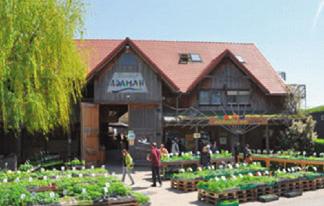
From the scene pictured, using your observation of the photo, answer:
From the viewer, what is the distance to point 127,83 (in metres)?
24.0

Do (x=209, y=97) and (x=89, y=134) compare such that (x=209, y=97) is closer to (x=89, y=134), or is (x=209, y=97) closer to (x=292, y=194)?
(x=89, y=134)

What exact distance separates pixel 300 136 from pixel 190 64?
887 centimetres

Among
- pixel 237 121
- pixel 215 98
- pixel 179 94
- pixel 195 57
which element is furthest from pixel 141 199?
pixel 195 57

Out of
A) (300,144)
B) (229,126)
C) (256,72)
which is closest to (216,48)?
(256,72)

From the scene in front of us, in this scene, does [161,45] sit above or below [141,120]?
above

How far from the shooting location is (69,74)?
671 inches

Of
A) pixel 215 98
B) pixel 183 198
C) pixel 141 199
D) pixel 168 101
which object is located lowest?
pixel 183 198

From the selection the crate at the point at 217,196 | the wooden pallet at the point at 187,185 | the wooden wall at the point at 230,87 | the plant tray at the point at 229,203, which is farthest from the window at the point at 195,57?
the plant tray at the point at 229,203

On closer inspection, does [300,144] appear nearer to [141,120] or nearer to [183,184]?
[141,120]

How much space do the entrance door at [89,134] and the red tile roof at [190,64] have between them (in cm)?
346

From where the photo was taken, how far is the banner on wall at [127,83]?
942 inches

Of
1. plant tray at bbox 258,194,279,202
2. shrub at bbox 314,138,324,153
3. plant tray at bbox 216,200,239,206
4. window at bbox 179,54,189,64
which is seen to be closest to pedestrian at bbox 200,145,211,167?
plant tray at bbox 258,194,279,202

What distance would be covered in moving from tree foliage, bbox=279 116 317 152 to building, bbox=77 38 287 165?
4.66ft

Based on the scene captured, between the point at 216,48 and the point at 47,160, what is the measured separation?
1609 centimetres
